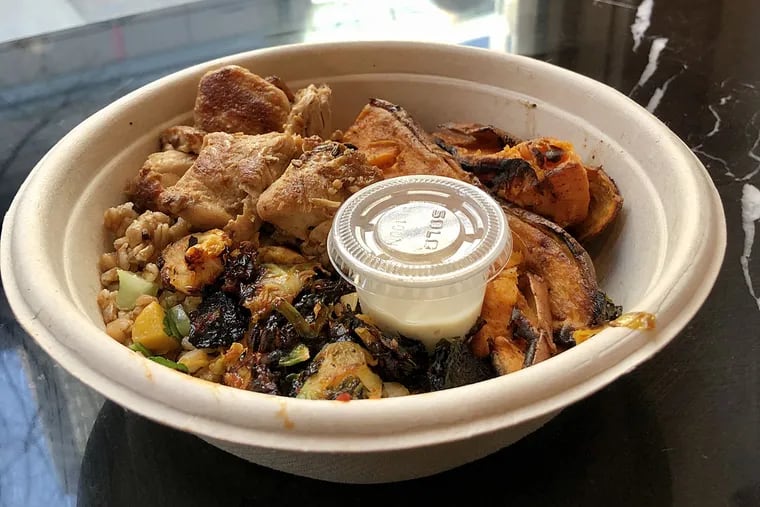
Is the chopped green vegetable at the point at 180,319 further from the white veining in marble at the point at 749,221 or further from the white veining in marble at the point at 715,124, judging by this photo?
the white veining in marble at the point at 715,124

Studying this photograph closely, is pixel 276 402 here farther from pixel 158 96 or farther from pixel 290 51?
pixel 290 51

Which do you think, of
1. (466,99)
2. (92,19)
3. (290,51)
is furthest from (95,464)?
(92,19)

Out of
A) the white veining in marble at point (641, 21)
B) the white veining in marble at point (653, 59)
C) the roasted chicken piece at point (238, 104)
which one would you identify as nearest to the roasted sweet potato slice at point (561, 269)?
the roasted chicken piece at point (238, 104)

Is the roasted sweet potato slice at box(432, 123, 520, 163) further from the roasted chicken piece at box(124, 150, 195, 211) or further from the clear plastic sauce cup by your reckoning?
the roasted chicken piece at box(124, 150, 195, 211)

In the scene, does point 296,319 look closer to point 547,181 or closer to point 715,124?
point 547,181

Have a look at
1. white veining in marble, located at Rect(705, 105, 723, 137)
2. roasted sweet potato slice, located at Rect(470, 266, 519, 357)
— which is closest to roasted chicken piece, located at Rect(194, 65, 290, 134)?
roasted sweet potato slice, located at Rect(470, 266, 519, 357)
